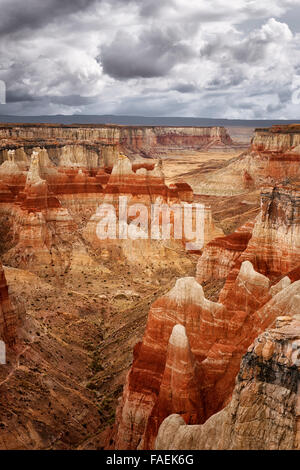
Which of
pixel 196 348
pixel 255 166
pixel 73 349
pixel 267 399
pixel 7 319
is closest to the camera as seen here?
pixel 267 399

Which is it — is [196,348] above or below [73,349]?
above

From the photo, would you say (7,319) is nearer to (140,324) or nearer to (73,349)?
(73,349)

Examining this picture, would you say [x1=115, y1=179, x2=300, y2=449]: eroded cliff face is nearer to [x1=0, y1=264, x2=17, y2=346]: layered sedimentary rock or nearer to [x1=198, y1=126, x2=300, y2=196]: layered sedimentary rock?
[x1=0, y1=264, x2=17, y2=346]: layered sedimentary rock

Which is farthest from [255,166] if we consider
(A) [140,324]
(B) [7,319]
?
(B) [7,319]

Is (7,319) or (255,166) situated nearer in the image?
(7,319)

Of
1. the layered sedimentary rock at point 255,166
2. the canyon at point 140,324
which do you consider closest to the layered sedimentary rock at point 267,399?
the canyon at point 140,324
